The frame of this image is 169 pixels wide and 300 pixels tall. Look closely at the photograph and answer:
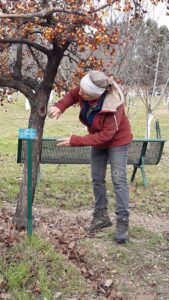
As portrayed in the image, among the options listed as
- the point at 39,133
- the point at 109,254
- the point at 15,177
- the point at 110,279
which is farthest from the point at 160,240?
the point at 15,177

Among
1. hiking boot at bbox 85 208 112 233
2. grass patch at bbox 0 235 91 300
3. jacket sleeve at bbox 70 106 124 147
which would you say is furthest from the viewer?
hiking boot at bbox 85 208 112 233

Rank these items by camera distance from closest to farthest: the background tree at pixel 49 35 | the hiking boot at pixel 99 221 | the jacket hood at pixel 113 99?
the background tree at pixel 49 35 < the jacket hood at pixel 113 99 < the hiking boot at pixel 99 221

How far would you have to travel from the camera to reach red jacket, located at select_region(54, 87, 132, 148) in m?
4.31

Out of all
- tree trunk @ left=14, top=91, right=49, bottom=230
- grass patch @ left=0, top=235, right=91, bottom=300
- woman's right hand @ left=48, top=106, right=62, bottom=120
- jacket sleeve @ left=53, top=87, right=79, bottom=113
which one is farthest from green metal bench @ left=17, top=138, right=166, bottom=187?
grass patch @ left=0, top=235, right=91, bottom=300

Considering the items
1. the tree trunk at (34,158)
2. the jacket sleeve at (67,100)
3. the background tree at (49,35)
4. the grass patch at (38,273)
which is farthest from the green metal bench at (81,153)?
the grass patch at (38,273)

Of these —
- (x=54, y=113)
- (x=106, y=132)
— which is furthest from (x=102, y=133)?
(x=54, y=113)

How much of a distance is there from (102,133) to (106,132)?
39mm

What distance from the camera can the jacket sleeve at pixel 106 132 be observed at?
429 cm

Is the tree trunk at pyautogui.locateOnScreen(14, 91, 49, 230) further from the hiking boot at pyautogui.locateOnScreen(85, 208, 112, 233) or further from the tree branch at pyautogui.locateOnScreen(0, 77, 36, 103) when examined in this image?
the hiking boot at pyautogui.locateOnScreen(85, 208, 112, 233)

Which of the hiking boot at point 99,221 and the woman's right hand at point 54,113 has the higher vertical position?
the woman's right hand at point 54,113

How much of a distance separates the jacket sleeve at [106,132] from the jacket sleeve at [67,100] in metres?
0.41

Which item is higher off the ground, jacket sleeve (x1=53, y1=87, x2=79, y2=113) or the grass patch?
jacket sleeve (x1=53, y1=87, x2=79, y2=113)

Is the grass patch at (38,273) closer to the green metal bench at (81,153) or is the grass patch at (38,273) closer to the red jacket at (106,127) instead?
the red jacket at (106,127)

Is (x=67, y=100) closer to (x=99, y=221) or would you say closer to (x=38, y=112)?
→ (x=38, y=112)
